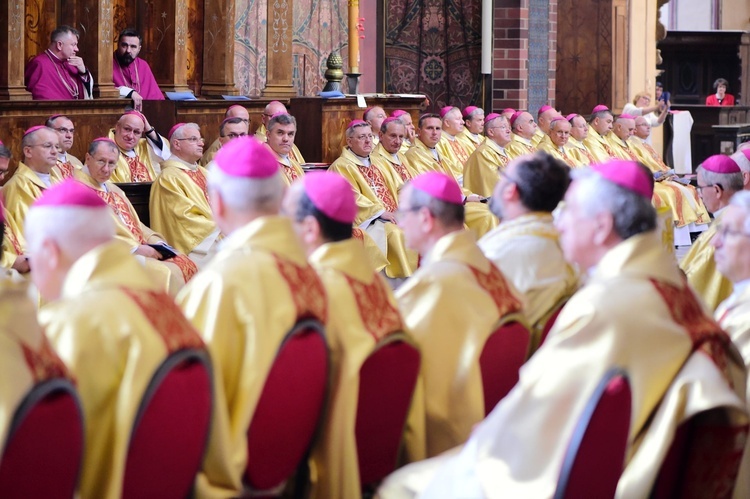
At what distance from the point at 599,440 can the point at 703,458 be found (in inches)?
15.7

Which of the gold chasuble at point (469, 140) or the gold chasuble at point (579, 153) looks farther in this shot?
the gold chasuble at point (579, 153)

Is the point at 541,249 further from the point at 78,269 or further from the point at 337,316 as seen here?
the point at 78,269

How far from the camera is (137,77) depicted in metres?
11.4

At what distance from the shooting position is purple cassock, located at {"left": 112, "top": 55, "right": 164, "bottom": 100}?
11.3m

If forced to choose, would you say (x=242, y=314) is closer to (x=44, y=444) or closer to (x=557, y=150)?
(x=44, y=444)

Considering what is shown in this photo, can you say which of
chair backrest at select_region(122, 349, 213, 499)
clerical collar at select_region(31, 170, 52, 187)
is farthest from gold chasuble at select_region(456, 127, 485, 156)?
chair backrest at select_region(122, 349, 213, 499)

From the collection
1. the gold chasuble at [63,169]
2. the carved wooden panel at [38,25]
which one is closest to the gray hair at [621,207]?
the gold chasuble at [63,169]

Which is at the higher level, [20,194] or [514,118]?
[514,118]

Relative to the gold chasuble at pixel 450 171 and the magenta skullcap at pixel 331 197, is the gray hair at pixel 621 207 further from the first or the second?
the gold chasuble at pixel 450 171

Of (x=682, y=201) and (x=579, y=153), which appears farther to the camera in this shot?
(x=579, y=153)

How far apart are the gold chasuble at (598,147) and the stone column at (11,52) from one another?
244 inches

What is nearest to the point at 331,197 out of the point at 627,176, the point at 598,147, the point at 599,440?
the point at 627,176

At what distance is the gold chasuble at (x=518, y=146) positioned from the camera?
12.3 meters

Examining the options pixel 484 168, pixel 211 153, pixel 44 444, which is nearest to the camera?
pixel 44 444
